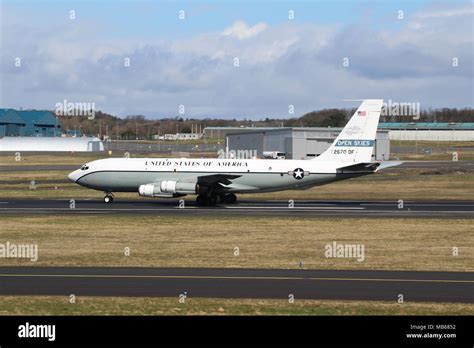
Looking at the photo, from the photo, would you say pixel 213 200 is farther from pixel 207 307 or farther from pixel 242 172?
pixel 207 307

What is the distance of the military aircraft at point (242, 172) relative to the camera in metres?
55.6

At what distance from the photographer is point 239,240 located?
3669 cm

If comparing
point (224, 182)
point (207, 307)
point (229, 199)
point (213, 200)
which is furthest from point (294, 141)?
point (207, 307)

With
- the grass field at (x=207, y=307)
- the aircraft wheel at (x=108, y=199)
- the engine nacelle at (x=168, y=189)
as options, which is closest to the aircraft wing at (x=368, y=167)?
the engine nacelle at (x=168, y=189)

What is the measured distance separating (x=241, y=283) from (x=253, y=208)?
29.0m

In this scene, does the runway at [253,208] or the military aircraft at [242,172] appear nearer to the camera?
the runway at [253,208]

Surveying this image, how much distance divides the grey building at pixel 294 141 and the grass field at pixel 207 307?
93172mm

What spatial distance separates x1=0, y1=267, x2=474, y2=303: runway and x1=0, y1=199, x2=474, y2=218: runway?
70.8 feet

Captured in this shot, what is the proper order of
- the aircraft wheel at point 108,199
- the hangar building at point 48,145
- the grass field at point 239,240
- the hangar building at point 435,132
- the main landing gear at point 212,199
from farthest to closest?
the hangar building at point 435,132, the hangar building at point 48,145, the aircraft wheel at point 108,199, the main landing gear at point 212,199, the grass field at point 239,240

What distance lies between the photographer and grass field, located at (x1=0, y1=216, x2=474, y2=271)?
30016mm

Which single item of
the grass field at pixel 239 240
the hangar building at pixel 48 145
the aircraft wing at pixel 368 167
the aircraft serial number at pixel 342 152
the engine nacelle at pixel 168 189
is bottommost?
the grass field at pixel 239 240

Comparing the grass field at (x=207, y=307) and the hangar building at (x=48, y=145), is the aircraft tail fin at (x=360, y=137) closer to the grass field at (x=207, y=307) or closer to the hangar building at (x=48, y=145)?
the grass field at (x=207, y=307)
